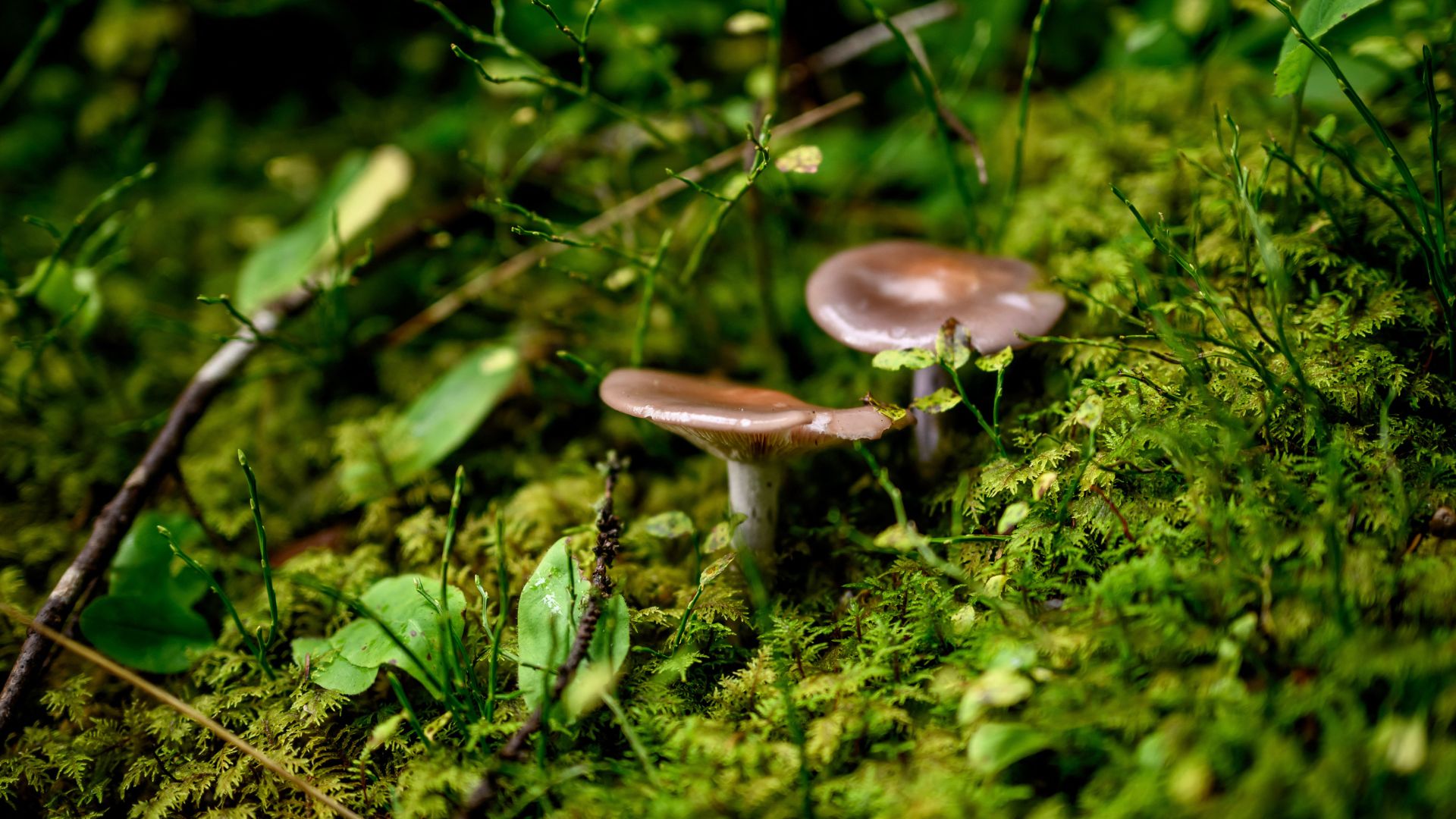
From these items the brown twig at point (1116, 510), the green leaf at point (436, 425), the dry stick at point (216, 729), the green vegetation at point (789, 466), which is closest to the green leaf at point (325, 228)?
the green vegetation at point (789, 466)

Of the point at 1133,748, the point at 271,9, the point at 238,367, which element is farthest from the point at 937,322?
the point at 271,9

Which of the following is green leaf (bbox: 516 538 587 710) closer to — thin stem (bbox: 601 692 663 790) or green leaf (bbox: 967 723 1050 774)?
thin stem (bbox: 601 692 663 790)

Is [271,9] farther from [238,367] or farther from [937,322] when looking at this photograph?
[937,322]

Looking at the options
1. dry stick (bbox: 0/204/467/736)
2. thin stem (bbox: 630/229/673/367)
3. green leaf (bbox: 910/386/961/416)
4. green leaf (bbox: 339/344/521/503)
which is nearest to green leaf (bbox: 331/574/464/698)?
green leaf (bbox: 339/344/521/503)

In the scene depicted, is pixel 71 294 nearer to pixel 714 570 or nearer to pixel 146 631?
pixel 146 631

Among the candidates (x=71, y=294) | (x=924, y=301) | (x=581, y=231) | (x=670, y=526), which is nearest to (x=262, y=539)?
(x=670, y=526)

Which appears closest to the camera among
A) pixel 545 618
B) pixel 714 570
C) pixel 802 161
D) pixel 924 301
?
pixel 545 618
